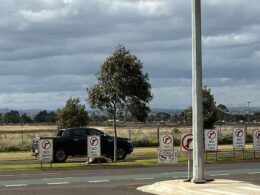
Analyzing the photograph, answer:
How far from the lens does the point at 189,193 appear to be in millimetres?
14938

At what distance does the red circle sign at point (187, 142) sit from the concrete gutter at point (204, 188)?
1.36 meters

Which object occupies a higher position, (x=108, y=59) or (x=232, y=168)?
(x=108, y=59)

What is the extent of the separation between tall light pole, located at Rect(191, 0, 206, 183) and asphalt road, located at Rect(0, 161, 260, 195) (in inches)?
71.1

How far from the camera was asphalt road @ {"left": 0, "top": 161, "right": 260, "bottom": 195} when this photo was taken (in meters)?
16.7

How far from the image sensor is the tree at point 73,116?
A: 4688 centimetres

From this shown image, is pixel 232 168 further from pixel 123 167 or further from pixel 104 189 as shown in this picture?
pixel 104 189

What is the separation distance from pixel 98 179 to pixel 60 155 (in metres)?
12.7

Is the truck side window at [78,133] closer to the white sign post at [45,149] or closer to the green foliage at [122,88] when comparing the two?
the green foliage at [122,88]

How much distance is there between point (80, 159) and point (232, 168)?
1305cm

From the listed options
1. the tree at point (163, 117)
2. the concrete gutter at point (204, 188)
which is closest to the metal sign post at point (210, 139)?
the concrete gutter at point (204, 188)

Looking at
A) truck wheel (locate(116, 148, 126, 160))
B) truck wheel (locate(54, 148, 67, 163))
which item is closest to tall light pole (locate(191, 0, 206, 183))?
truck wheel (locate(116, 148, 126, 160))

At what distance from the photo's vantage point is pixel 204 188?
15516 millimetres

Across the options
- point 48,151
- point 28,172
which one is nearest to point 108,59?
point 48,151

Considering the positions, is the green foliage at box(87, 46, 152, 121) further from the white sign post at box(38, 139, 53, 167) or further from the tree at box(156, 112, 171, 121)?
the tree at box(156, 112, 171, 121)
